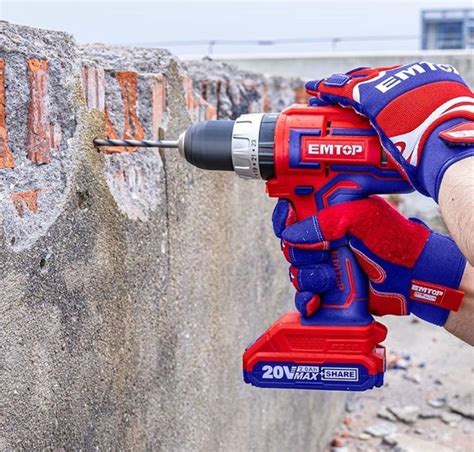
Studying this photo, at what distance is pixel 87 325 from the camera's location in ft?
4.61

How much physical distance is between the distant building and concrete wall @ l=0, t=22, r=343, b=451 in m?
7.05

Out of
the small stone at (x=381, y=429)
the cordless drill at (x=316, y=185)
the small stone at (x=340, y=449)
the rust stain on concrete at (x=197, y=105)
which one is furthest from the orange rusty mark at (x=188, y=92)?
the small stone at (x=381, y=429)

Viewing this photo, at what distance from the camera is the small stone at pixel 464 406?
3.94m

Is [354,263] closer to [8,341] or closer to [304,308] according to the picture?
[304,308]

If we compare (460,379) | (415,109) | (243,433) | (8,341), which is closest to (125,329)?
(8,341)

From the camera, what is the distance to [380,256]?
142 centimetres

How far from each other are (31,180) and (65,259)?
168 mm

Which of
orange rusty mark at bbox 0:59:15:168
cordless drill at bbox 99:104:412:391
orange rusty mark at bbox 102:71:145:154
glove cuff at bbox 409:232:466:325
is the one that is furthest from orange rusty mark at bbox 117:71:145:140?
glove cuff at bbox 409:232:466:325

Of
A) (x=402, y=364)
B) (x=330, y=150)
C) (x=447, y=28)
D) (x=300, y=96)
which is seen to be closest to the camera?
(x=330, y=150)

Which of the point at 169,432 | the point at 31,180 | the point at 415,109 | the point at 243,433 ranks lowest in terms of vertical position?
the point at 243,433

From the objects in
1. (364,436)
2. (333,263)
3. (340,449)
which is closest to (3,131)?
(333,263)

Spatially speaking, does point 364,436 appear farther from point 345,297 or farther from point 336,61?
point 336,61

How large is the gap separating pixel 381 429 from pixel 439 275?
8.40ft

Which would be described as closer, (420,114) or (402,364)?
(420,114)
